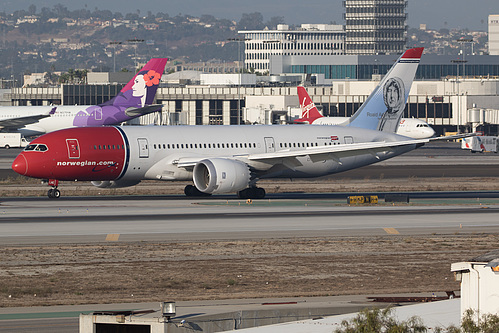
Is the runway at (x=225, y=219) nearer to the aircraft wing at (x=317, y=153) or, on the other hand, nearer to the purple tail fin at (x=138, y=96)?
the aircraft wing at (x=317, y=153)

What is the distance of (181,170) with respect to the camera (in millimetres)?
57562

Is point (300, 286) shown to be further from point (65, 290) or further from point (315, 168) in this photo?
point (315, 168)

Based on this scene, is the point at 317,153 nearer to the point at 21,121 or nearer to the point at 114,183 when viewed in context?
the point at 114,183

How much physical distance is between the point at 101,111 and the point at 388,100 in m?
58.5

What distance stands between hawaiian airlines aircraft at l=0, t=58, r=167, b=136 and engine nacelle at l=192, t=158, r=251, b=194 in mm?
57377

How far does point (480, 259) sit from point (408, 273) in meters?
15.1

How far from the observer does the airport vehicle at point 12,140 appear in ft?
399

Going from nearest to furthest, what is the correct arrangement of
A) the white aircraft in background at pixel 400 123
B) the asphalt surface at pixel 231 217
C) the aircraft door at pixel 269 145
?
1. the asphalt surface at pixel 231 217
2. the aircraft door at pixel 269 145
3. the white aircraft in background at pixel 400 123

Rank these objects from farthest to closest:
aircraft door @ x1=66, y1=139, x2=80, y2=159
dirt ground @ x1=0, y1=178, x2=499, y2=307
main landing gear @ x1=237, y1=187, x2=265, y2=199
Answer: main landing gear @ x1=237, y1=187, x2=265, y2=199, aircraft door @ x1=66, y1=139, x2=80, y2=159, dirt ground @ x1=0, y1=178, x2=499, y2=307

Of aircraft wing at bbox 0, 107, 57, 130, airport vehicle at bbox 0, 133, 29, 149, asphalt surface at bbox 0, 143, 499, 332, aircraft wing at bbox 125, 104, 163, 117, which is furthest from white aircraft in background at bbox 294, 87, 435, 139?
asphalt surface at bbox 0, 143, 499, 332

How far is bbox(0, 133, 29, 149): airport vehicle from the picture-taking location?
122m

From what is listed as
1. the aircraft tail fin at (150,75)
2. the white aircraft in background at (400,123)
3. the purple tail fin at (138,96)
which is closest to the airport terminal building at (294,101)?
the white aircraft in background at (400,123)

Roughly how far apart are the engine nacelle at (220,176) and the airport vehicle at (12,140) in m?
70.5

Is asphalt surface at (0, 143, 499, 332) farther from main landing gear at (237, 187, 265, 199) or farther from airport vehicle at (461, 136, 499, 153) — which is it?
airport vehicle at (461, 136, 499, 153)
